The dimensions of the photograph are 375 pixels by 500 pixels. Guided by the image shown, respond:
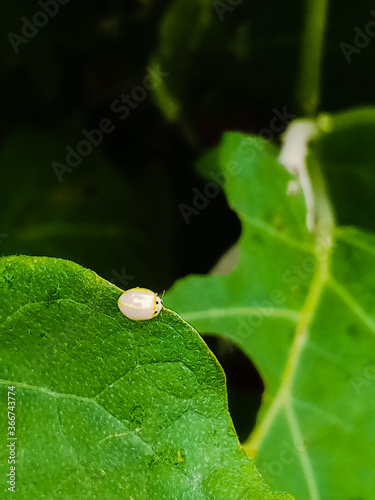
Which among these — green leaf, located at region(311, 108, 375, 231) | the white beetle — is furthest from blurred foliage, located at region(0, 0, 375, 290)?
the white beetle

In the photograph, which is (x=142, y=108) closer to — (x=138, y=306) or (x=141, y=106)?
(x=141, y=106)

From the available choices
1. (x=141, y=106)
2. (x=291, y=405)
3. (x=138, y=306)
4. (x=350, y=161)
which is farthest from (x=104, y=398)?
(x=141, y=106)

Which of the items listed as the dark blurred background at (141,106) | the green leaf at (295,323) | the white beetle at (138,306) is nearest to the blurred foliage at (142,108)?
the dark blurred background at (141,106)

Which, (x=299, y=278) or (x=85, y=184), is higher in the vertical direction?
(x=85, y=184)

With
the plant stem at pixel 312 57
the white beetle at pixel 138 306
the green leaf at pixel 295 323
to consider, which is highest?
the white beetle at pixel 138 306

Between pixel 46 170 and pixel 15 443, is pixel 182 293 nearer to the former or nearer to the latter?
pixel 15 443

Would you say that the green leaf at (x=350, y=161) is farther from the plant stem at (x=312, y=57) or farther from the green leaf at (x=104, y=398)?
the green leaf at (x=104, y=398)

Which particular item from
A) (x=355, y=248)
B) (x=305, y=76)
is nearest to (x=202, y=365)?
(x=355, y=248)
